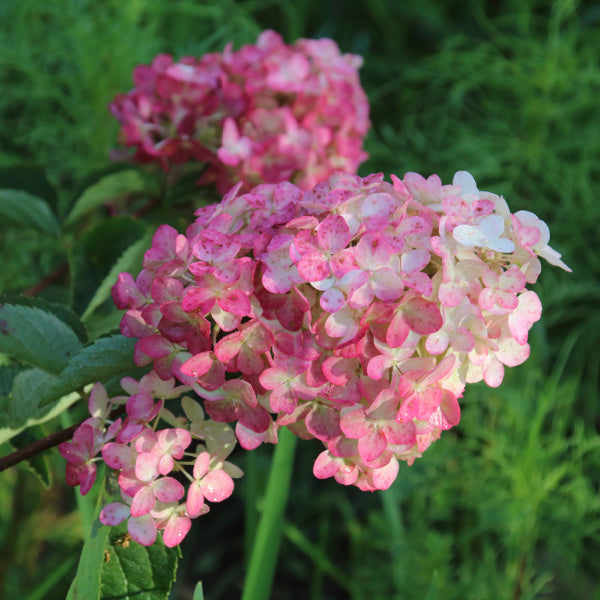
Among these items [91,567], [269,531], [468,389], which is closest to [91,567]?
[91,567]

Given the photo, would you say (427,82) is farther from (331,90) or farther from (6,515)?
(6,515)

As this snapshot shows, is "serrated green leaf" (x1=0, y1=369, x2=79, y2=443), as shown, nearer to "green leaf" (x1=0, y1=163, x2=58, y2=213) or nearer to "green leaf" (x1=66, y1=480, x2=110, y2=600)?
"green leaf" (x1=66, y1=480, x2=110, y2=600)

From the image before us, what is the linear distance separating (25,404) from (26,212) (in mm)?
344

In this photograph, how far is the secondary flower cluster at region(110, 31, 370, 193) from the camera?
2.45 feet

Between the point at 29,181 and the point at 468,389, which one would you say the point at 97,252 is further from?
the point at 468,389

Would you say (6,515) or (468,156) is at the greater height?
(468,156)

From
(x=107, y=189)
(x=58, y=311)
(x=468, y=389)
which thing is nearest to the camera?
(x=58, y=311)

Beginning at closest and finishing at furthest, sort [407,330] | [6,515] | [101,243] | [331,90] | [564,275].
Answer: [407,330], [101,243], [331,90], [6,515], [564,275]

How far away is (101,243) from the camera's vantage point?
2.24 ft

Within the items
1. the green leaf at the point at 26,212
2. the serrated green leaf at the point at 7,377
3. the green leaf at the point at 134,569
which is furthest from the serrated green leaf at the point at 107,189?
the green leaf at the point at 134,569

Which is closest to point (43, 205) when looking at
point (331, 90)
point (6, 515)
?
point (331, 90)

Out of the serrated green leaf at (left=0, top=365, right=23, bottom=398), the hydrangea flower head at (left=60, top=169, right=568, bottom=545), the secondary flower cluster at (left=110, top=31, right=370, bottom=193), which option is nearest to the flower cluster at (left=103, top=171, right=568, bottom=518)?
the hydrangea flower head at (left=60, top=169, right=568, bottom=545)

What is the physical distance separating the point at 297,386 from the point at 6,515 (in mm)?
893

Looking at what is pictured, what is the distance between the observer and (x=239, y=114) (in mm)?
760
